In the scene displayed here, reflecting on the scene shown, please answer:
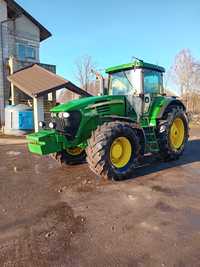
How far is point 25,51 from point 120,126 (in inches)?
628

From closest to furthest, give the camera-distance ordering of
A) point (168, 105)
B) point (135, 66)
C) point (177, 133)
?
point (135, 66) < point (168, 105) < point (177, 133)

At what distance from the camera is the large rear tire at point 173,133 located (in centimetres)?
624

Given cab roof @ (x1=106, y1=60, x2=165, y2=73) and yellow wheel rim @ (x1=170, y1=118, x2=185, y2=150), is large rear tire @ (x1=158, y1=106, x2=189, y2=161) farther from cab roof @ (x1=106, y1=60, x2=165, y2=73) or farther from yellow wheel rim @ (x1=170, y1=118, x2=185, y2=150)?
cab roof @ (x1=106, y1=60, x2=165, y2=73)

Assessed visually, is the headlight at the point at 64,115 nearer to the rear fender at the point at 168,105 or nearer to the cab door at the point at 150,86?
the cab door at the point at 150,86

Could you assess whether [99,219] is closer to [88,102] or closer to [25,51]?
[88,102]

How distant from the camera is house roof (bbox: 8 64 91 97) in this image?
42.8 ft

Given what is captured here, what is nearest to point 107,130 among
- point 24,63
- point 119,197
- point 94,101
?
point 94,101

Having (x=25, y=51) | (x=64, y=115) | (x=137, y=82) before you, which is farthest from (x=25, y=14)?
(x=64, y=115)

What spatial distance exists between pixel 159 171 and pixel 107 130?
1783 mm

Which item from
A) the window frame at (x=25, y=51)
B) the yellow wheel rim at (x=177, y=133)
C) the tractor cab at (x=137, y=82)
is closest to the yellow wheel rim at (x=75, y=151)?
the tractor cab at (x=137, y=82)

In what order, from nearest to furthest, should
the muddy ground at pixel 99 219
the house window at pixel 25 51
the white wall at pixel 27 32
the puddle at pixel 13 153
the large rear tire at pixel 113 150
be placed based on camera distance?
the muddy ground at pixel 99 219, the large rear tire at pixel 113 150, the puddle at pixel 13 153, the white wall at pixel 27 32, the house window at pixel 25 51

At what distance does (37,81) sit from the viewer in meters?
14.0

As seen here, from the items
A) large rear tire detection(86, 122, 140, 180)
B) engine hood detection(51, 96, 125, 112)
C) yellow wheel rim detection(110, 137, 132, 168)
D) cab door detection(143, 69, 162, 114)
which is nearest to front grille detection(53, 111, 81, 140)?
engine hood detection(51, 96, 125, 112)

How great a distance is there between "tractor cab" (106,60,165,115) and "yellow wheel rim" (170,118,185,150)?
1.06 metres
